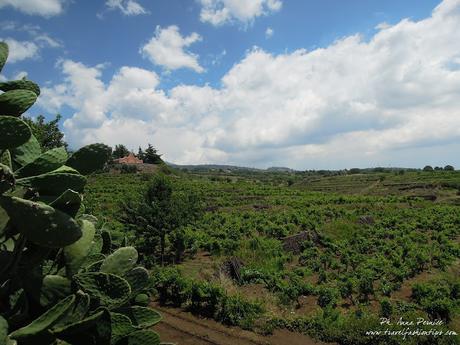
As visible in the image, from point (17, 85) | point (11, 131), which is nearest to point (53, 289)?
point (11, 131)

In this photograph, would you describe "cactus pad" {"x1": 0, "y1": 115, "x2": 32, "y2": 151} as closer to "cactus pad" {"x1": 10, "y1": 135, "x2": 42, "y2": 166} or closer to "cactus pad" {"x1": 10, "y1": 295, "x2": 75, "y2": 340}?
"cactus pad" {"x1": 10, "y1": 135, "x2": 42, "y2": 166}

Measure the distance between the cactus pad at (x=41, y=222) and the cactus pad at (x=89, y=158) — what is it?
2.32ft

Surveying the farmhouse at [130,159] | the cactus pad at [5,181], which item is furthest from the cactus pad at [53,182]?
the farmhouse at [130,159]

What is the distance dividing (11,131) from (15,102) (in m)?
0.35

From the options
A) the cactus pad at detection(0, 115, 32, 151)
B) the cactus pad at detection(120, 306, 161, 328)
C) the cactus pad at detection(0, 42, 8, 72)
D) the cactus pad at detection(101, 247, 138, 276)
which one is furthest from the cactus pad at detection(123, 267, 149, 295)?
the cactus pad at detection(0, 42, 8, 72)

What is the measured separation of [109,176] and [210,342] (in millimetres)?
57099

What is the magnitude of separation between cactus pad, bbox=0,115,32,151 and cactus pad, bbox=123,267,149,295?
117 centimetres

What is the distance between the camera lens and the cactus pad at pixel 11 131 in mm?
2091

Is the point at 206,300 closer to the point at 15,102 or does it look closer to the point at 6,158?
the point at 6,158

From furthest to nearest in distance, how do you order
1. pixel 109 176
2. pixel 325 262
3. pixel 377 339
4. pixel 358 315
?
pixel 109 176
pixel 325 262
pixel 358 315
pixel 377 339

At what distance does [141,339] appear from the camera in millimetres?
2648

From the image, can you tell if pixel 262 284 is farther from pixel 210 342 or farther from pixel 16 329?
pixel 16 329

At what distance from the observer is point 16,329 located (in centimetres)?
→ 230

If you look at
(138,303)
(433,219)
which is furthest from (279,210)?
(138,303)
